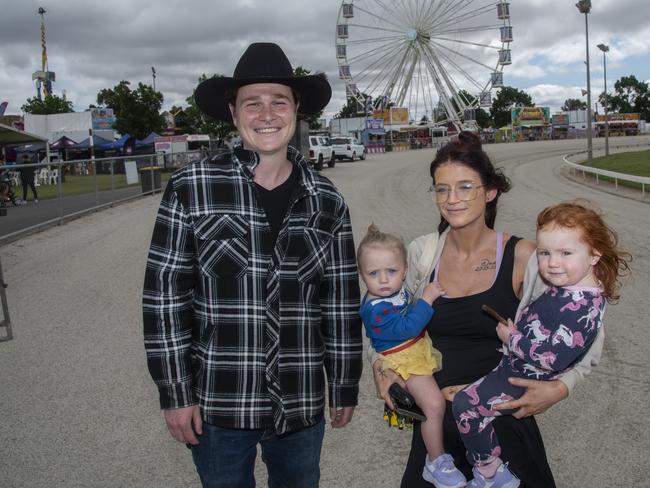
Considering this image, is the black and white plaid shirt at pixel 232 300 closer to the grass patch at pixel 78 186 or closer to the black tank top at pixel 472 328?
the black tank top at pixel 472 328

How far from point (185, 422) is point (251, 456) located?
10.8 inches

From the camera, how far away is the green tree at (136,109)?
48.8 metres

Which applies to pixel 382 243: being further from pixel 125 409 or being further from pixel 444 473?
pixel 125 409

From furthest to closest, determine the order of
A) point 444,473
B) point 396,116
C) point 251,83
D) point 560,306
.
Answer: point 396,116 → point 251,83 → point 444,473 → point 560,306

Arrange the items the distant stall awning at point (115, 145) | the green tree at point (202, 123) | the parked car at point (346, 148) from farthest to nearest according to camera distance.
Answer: the green tree at point (202, 123) → the distant stall awning at point (115, 145) → the parked car at point (346, 148)

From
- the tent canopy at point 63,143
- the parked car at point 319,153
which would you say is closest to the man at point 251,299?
the parked car at point 319,153

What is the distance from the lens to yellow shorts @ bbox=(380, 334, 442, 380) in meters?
2.31

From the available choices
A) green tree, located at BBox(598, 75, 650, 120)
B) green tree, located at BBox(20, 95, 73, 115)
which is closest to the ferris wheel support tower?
green tree, located at BBox(20, 95, 73, 115)

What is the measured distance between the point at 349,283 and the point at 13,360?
14.4ft

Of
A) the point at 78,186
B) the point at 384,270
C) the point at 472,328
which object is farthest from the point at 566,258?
the point at 78,186

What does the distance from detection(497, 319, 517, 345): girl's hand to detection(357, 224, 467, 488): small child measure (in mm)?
234

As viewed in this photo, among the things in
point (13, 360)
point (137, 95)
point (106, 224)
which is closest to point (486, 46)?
point (137, 95)

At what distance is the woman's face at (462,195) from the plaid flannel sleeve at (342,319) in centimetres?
37

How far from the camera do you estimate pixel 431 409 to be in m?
2.31
